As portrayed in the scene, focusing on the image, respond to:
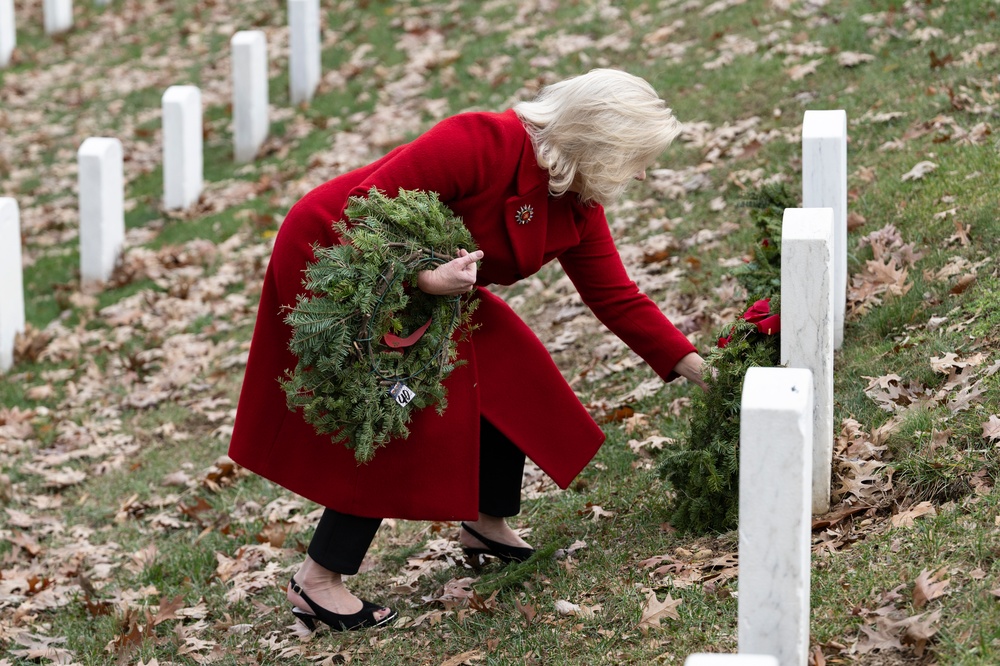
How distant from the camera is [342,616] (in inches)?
151

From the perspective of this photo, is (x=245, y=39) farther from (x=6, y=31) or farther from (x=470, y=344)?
(x=470, y=344)

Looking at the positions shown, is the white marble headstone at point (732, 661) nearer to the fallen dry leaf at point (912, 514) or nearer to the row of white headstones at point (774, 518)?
the row of white headstones at point (774, 518)

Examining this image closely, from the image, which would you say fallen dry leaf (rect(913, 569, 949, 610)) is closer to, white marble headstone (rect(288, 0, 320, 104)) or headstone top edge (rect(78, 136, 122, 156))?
headstone top edge (rect(78, 136, 122, 156))

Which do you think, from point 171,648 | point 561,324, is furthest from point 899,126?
point 171,648

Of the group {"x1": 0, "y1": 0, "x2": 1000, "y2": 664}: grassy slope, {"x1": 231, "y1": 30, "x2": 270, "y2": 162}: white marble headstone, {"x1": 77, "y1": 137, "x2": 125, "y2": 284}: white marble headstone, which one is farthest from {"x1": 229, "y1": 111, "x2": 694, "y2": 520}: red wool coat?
{"x1": 231, "y1": 30, "x2": 270, "y2": 162}: white marble headstone

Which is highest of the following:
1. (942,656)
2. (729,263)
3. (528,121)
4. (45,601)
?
(528,121)

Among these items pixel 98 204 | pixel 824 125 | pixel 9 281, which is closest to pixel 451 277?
pixel 824 125

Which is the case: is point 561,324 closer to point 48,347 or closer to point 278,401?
point 278,401

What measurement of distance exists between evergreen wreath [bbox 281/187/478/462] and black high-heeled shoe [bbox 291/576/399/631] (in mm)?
741

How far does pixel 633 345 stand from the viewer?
3.93m

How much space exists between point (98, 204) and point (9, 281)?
116 cm

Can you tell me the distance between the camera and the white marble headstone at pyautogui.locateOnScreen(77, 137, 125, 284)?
8.14 m

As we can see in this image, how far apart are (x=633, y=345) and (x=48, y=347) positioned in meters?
4.91

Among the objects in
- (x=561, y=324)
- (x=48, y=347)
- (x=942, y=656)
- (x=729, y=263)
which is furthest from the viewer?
(x=48, y=347)
